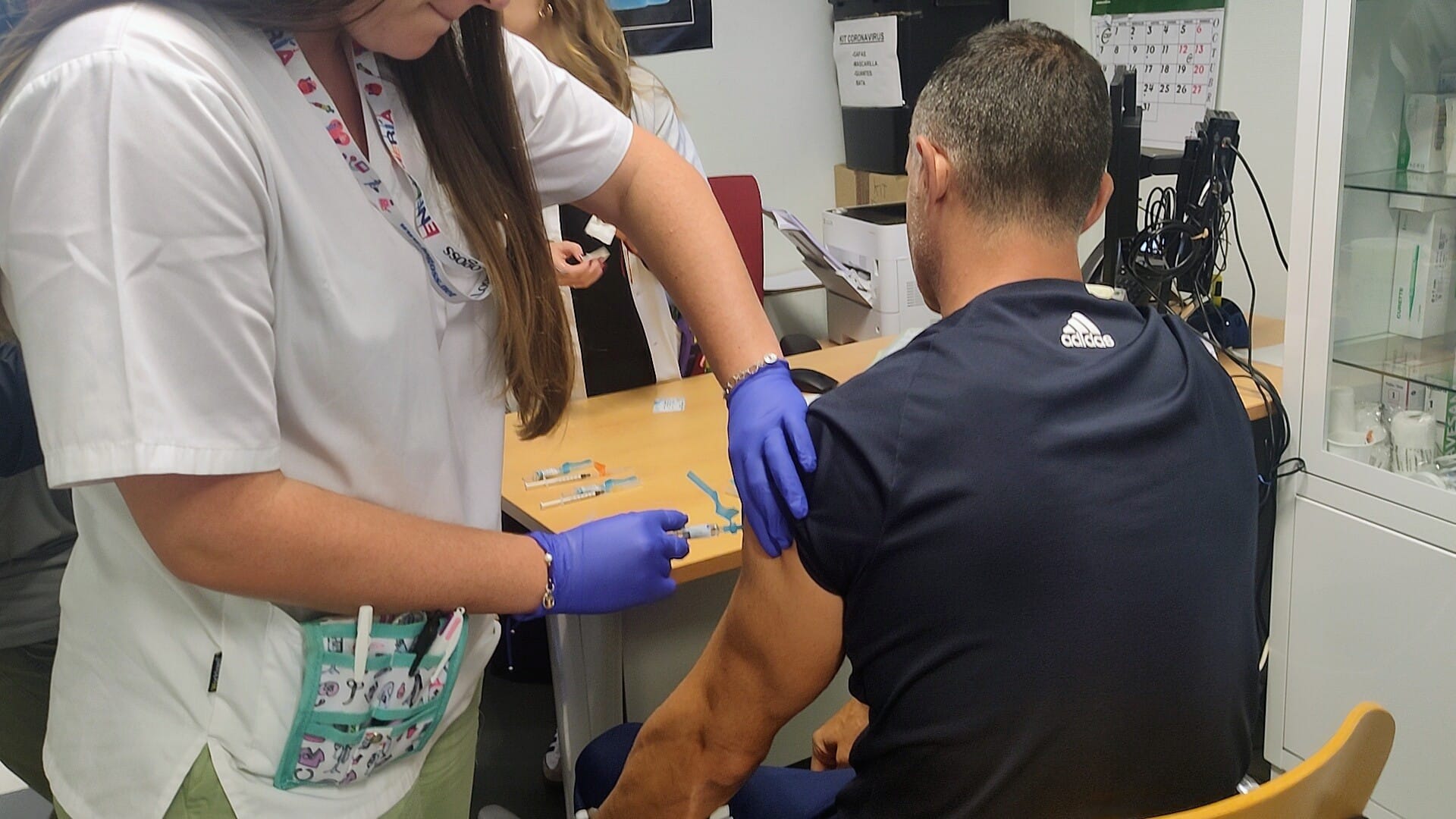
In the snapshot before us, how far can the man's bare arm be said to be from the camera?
1.08m

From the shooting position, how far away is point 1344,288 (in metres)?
2.09

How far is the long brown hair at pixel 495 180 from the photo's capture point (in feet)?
3.14

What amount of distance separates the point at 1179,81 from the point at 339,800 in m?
2.60

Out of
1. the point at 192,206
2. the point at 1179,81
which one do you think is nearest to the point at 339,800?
the point at 192,206

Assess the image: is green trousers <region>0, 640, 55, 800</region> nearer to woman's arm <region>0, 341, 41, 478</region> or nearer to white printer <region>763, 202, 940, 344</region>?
woman's arm <region>0, 341, 41, 478</region>

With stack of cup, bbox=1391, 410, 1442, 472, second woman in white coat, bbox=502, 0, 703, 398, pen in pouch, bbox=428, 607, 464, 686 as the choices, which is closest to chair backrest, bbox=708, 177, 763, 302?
second woman in white coat, bbox=502, 0, 703, 398

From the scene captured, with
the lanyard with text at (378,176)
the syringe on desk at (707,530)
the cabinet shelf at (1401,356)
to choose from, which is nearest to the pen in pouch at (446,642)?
the lanyard with text at (378,176)

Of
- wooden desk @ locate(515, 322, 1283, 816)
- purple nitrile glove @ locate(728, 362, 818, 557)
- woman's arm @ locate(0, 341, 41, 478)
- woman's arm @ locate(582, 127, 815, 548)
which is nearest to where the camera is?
purple nitrile glove @ locate(728, 362, 818, 557)

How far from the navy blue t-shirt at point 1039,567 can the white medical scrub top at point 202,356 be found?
14.5 inches

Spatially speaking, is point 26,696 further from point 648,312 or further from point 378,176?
point 648,312

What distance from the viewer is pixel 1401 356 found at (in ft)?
6.97

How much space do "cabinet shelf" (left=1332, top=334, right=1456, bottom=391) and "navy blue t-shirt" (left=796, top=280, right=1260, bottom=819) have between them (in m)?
1.29

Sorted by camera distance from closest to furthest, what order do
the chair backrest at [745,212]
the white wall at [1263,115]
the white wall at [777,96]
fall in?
the white wall at [1263,115] < the chair backrest at [745,212] < the white wall at [777,96]

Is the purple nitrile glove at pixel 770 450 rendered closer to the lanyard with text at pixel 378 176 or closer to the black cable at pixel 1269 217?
the lanyard with text at pixel 378 176
